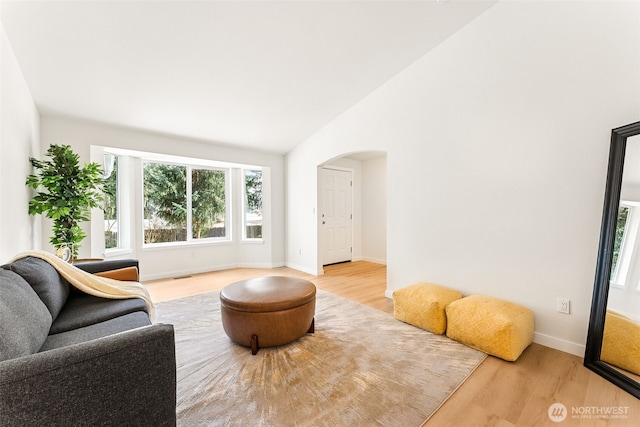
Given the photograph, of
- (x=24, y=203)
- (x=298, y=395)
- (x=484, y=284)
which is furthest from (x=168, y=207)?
A: (x=484, y=284)

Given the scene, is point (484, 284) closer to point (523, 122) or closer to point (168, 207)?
point (523, 122)

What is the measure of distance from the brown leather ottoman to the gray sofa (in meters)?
1.00

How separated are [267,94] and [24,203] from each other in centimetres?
259

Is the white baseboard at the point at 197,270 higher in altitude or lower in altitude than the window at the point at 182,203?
lower

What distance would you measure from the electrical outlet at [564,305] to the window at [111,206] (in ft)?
17.6

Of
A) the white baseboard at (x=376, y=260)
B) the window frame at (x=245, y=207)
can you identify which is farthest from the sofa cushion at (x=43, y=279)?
the white baseboard at (x=376, y=260)

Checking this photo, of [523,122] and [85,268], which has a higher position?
[523,122]

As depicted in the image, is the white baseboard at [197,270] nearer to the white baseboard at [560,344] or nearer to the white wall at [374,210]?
the white wall at [374,210]

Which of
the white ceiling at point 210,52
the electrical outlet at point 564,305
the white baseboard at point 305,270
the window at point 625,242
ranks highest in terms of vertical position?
the white ceiling at point 210,52

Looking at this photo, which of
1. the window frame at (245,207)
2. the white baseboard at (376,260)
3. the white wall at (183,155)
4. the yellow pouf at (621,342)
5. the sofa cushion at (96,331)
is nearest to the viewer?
the sofa cushion at (96,331)

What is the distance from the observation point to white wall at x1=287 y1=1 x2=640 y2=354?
207 centimetres

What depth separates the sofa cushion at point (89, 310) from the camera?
1.65m

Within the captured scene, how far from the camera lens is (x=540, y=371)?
6.32 feet

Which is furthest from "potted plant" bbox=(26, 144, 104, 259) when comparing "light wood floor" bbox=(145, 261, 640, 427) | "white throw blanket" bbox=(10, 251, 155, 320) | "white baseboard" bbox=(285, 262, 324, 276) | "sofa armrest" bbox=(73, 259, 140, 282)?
"light wood floor" bbox=(145, 261, 640, 427)
